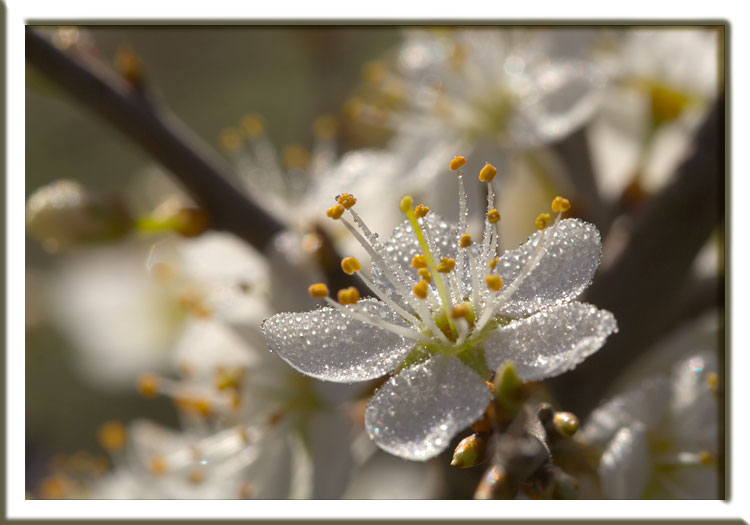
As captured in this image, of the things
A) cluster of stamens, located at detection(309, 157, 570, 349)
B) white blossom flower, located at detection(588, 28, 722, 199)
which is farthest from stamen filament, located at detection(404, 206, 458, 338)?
white blossom flower, located at detection(588, 28, 722, 199)

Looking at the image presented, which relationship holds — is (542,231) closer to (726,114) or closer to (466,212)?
(466,212)

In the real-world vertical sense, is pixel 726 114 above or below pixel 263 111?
below

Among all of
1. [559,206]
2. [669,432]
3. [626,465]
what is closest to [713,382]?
[669,432]

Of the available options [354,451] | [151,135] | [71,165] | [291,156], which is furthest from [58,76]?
[71,165]

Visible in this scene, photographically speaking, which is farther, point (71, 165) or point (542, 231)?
point (71, 165)

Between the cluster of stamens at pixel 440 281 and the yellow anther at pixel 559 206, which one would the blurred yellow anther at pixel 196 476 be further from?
the yellow anther at pixel 559 206

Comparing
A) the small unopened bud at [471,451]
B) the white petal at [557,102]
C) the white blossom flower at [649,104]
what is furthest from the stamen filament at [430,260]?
the white blossom flower at [649,104]
